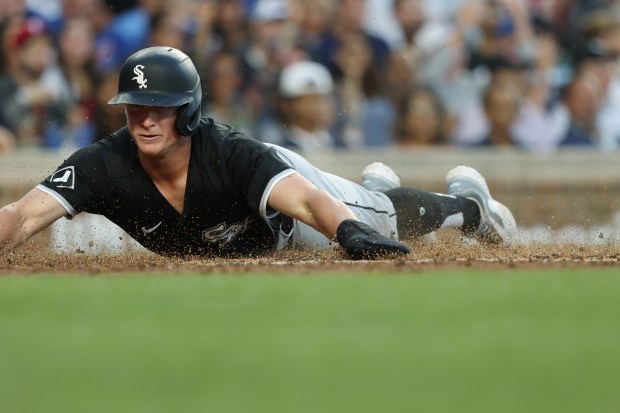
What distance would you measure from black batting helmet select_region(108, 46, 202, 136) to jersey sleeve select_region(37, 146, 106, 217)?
553 millimetres

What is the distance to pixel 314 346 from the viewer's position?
4.45 meters

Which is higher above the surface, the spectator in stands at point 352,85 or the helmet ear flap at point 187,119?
the helmet ear flap at point 187,119

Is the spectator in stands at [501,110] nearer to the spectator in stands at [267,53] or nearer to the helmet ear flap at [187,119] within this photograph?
the spectator in stands at [267,53]

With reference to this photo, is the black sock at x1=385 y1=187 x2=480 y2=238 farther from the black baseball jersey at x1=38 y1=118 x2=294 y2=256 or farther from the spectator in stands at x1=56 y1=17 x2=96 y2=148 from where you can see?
the spectator in stands at x1=56 y1=17 x2=96 y2=148

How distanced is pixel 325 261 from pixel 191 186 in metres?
1.05

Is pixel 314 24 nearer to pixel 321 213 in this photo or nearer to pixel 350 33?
pixel 350 33

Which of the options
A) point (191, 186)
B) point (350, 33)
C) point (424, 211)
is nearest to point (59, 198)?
point (191, 186)

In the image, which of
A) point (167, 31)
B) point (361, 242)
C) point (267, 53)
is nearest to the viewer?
point (361, 242)

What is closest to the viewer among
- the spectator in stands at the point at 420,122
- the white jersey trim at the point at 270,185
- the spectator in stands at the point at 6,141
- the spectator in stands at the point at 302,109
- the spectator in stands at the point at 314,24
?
the white jersey trim at the point at 270,185

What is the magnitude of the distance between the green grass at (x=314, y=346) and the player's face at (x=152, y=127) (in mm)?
1257

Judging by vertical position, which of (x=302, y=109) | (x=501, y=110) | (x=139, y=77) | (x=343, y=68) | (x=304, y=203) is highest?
(x=139, y=77)

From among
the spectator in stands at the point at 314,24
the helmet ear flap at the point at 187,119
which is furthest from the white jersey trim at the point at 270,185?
the spectator in stands at the point at 314,24

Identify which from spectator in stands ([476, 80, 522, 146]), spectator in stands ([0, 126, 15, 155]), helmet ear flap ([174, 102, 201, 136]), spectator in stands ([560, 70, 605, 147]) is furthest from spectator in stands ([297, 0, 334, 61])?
helmet ear flap ([174, 102, 201, 136])

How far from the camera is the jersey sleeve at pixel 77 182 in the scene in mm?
7680
